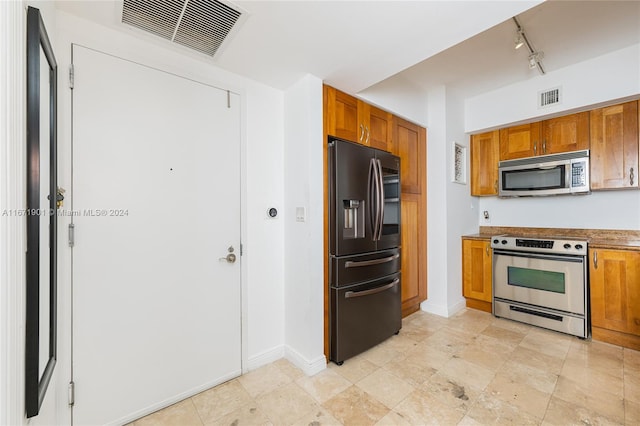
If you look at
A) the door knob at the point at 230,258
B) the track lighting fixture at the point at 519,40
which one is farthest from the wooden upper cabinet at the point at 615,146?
the door knob at the point at 230,258

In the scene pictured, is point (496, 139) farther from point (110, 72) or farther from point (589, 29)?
point (110, 72)

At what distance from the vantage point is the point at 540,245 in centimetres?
288

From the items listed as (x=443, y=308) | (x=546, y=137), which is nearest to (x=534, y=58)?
Result: (x=546, y=137)

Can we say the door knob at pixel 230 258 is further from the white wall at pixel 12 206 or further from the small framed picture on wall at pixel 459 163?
the small framed picture on wall at pixel 459 163

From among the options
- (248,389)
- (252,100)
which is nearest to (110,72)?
(252,100)

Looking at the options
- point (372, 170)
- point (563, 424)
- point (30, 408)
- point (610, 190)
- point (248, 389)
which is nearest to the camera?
point (30, 408)

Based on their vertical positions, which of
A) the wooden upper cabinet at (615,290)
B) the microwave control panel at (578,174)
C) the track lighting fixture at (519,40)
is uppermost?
the track lighting fixture at (519,40)

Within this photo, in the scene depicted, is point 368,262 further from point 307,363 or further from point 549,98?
point 549,98

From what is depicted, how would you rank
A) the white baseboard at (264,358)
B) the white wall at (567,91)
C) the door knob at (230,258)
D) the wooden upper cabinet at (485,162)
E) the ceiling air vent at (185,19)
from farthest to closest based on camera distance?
1. the wooden upper cabinet at (485,162)
2. the white wall at (567,91)
3. the white baseboard at (264,358)
4. the door knob at (230,258)
5. the ceiling air vent at (185,19)

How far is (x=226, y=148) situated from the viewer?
2.07m

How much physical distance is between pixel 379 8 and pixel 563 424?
103 inches

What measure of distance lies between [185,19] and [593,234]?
14.4ft

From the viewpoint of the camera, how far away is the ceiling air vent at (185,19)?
1447 mm

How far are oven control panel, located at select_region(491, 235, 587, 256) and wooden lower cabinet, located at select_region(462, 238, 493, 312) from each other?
16cm
